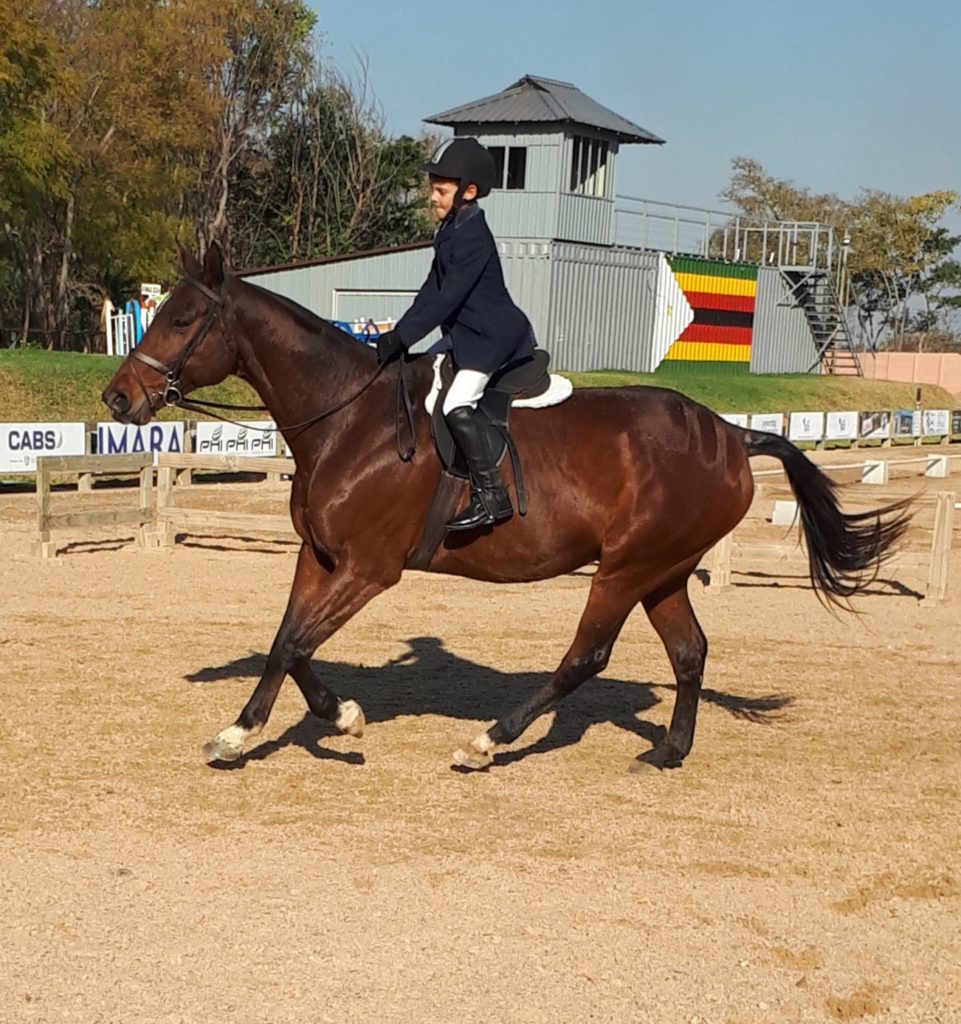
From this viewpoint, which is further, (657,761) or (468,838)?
(657,761)

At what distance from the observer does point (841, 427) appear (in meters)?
35.2

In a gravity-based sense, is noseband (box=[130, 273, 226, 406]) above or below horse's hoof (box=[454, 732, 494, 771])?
above

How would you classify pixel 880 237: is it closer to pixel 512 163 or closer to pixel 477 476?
pixel 512 163

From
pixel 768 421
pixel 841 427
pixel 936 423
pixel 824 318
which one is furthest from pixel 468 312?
pixel 824 318

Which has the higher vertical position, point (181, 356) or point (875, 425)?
point (181, 356)

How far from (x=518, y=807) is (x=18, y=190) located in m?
29.0

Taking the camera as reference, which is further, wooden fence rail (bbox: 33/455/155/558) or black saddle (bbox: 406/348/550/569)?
wooden fence rail (bbox: 33/455/155/558)

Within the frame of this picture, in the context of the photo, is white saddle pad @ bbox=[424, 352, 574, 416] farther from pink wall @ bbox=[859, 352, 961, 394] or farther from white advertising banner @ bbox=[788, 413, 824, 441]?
pink wall @ bbox=[859, 352, 961, 394]

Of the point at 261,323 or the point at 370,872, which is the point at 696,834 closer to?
the point at 370,872

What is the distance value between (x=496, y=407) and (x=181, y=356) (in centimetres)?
159

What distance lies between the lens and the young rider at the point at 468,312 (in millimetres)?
6734

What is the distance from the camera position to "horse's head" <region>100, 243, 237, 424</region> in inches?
267

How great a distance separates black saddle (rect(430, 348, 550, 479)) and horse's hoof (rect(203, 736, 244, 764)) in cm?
173

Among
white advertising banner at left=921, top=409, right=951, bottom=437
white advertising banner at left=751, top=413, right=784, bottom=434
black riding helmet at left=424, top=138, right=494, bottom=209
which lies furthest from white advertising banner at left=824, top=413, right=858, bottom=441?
black riding helmet at left=424, top=138, right=494, bottom=209
